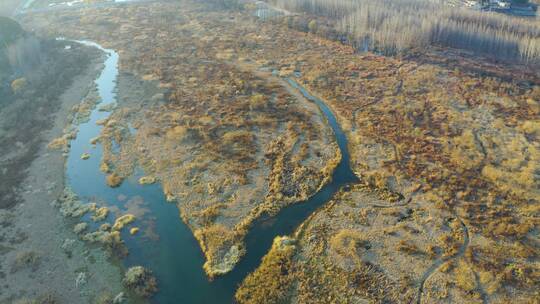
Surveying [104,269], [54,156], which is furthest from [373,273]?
[54,156]

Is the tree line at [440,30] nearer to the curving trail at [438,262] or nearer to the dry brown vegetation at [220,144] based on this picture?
the dry brown vegetation at [220,144]

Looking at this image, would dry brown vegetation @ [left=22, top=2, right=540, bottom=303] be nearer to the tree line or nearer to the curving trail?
the curving trail

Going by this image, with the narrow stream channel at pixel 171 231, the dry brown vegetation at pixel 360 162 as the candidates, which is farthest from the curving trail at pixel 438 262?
the narrow stream channel at pixel 171 231

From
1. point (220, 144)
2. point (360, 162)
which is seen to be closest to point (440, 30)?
point (360, 162)

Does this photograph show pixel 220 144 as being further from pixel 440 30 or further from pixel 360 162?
pixel 440 30

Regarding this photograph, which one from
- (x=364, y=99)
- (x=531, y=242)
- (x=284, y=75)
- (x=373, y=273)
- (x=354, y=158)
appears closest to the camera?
(x=373, y=273)

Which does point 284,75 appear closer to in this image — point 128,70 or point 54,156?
point 128,70

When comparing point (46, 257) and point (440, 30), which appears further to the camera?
point (440, 30)

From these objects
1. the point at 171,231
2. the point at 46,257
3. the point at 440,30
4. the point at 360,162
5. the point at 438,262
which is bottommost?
the point at 46,257
